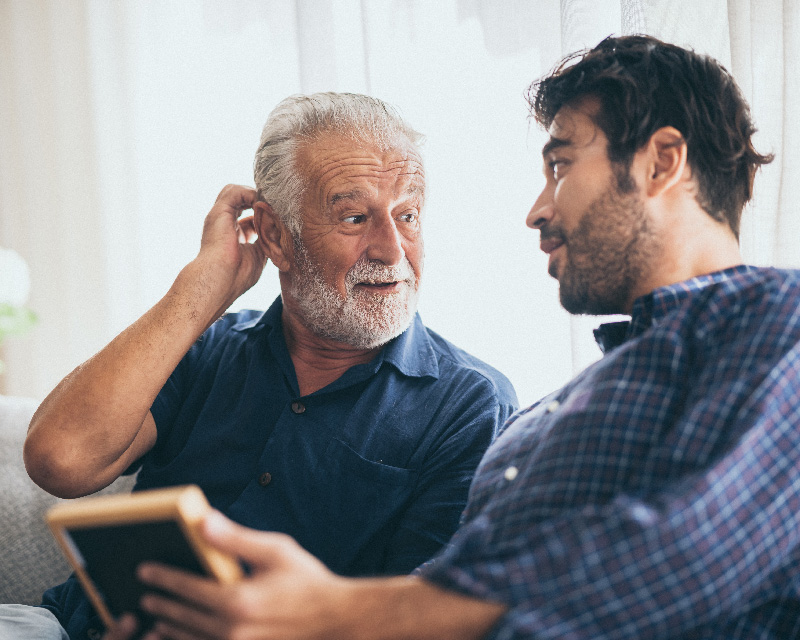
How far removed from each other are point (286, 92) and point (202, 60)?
323 mm

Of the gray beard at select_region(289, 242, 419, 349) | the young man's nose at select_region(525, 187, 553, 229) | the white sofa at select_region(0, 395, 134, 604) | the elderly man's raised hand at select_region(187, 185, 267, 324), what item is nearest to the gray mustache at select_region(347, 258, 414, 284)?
the gray beard at select_region(289, 242, 419, 349)

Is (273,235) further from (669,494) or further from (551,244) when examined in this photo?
(669,494)

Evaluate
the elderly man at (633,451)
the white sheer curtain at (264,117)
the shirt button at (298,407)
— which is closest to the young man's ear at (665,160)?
the elderly man at (633,451)

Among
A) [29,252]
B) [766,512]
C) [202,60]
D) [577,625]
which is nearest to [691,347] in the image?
[766,512]

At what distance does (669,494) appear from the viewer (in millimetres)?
755

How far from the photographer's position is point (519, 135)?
6.32 ft

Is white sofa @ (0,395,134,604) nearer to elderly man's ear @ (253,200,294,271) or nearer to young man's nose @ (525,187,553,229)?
elderly man's ear @ (253,200,294,271)

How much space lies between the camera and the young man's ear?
111cm

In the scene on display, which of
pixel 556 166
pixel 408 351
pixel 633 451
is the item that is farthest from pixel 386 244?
pixel 633 451

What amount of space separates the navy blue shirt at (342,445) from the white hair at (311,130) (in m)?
0.29

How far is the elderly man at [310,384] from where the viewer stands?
141cm

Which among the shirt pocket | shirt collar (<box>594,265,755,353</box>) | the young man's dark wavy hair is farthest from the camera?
the shirt pocket

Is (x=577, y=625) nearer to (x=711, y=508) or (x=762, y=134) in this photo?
(x=711, y=508)

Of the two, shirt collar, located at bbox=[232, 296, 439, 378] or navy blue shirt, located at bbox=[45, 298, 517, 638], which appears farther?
shirt collar, located at bbox=[232, 296, 439, 378]
